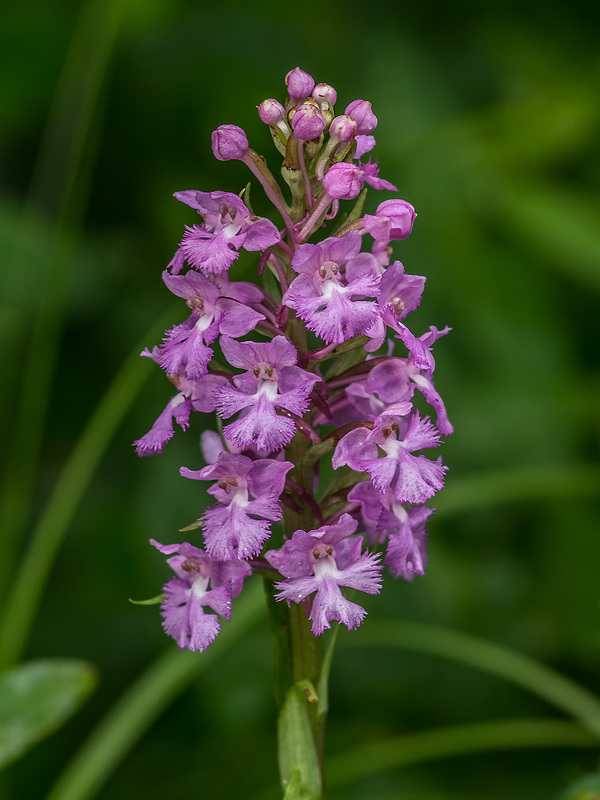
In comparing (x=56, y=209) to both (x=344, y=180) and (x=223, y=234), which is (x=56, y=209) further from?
(x=344, y=180)

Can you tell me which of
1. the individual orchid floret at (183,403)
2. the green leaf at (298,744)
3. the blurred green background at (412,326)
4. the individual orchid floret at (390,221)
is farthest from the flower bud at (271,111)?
the blurred green background at (412,326)

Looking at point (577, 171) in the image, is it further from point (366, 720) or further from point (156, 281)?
point (366, 720)

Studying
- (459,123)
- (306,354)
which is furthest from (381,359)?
(459,123)

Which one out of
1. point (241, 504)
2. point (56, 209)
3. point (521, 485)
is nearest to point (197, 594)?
point (241, 504)

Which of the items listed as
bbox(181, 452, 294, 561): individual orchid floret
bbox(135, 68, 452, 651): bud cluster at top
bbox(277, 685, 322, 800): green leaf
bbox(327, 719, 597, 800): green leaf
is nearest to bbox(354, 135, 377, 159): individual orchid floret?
bbox(135, 68, 452, 651): bud cluster at top

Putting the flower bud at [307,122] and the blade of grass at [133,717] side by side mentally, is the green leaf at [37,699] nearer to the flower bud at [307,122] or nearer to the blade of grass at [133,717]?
the blade of grass at [133,717]

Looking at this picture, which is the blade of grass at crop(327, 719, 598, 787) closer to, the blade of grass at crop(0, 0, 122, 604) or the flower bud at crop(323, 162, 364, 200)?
the blade of grass at crop(0, 0, 122, 604)

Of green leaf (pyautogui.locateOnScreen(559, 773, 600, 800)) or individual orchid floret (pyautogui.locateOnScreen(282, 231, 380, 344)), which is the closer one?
individual orchid floret (pyautogui.locateOnScreen(282, 231, 380, 344))
